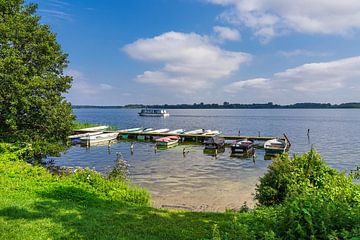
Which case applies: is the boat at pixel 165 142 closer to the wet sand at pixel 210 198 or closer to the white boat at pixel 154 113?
the wet sand at pixel 210 198

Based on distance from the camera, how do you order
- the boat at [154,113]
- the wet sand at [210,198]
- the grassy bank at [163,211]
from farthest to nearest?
1. the boat at [154,113]
2. the wet sand at [210,198]
3. the grassy bank at [163,211]

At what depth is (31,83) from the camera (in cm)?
1686

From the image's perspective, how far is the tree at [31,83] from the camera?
656 inches

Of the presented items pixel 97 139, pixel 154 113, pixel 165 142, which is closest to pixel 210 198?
pixel 165 142

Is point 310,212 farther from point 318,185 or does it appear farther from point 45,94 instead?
point 45,94

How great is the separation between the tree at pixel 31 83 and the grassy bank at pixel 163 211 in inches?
188

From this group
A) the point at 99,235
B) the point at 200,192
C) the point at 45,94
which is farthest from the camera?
the point at 200,192

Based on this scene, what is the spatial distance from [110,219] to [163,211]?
2.10 metres

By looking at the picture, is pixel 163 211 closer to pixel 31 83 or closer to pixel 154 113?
pixel 31 83

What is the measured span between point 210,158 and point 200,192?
1536 centimetres

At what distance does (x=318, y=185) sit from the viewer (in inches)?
388

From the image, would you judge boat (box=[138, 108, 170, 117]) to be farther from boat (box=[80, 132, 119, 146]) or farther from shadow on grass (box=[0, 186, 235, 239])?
shadow on grass (box=[0, 186, 235, 239])

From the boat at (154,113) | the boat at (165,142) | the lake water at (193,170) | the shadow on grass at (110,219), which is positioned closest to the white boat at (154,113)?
the boat at (154,113)

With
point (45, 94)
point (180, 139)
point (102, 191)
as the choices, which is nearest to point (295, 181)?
point (102, 191)
